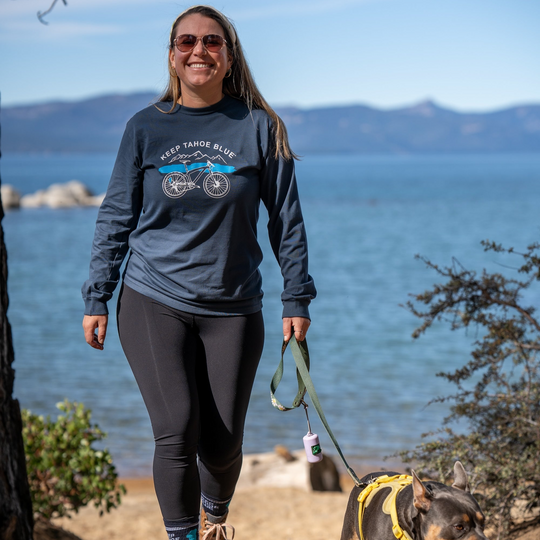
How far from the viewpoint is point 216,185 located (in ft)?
9.28

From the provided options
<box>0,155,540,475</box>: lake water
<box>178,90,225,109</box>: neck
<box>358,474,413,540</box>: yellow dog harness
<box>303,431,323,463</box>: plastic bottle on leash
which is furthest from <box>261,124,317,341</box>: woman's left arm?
<box>0,155,540,475</box>: lake water

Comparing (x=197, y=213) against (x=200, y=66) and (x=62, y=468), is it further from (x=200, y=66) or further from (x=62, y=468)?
(x=62, y=468)

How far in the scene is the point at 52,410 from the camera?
10.3 metres

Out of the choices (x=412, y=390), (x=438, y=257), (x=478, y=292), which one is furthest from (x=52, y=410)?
(x=438, y=257)

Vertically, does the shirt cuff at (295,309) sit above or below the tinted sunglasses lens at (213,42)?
below

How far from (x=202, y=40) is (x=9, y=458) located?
1.84 meters

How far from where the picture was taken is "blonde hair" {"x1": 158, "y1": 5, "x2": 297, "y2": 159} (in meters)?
2.98

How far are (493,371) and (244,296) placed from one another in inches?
76.0

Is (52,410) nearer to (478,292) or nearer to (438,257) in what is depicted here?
(478,292)

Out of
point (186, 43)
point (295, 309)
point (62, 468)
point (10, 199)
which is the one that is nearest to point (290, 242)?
point (295, 309)

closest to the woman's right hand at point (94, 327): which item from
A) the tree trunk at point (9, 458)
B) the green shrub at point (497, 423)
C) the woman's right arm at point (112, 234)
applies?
the woman's right arm at point (112, 234)

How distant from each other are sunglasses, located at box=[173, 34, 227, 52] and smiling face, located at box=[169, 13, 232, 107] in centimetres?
1

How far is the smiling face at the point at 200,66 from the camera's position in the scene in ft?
9.58

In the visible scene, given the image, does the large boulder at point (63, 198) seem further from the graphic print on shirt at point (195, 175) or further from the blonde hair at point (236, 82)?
the graphic print on shirt at point (195, 175)
